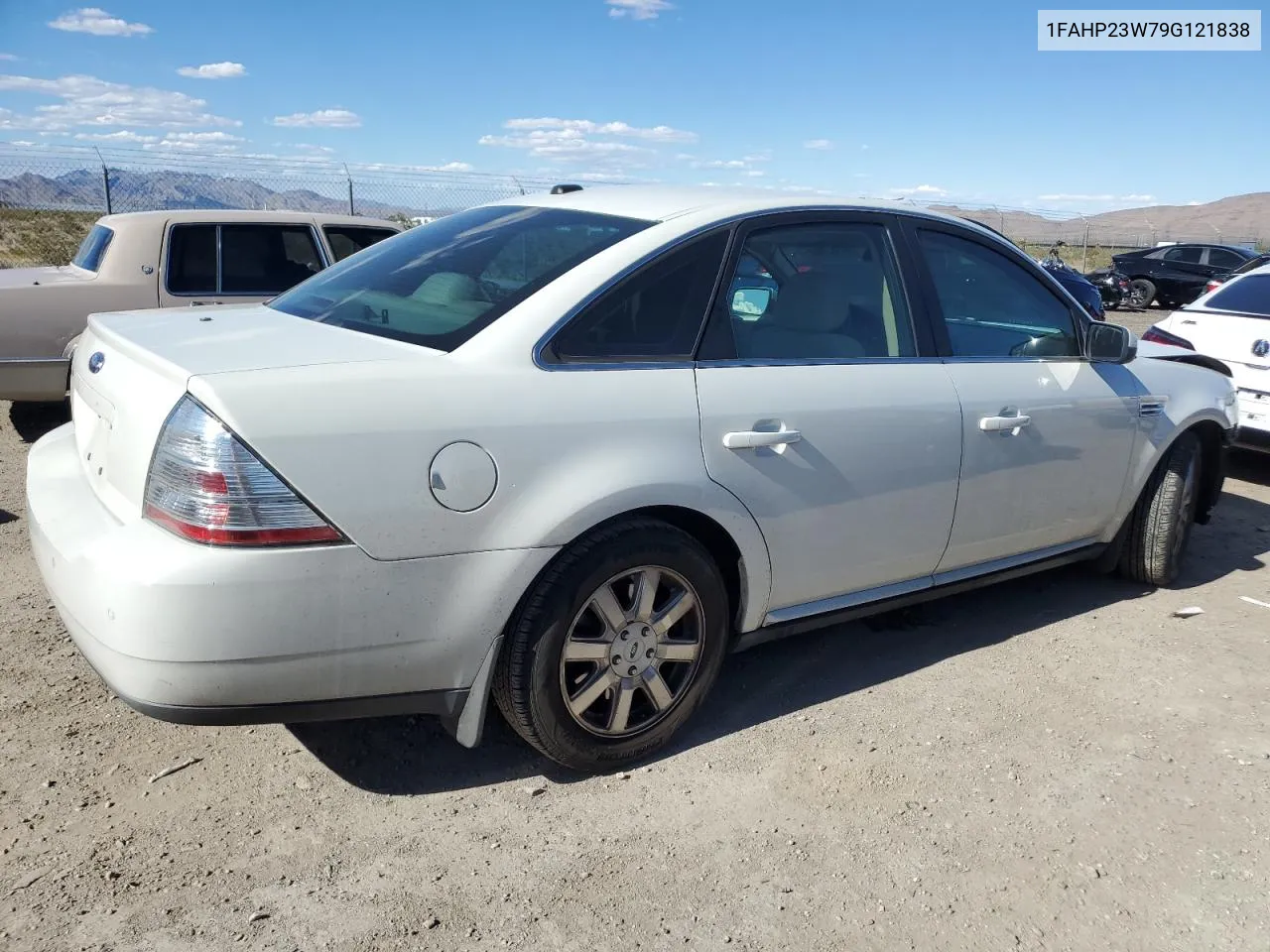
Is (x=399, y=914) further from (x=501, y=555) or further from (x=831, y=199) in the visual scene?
(x=831, y=199)

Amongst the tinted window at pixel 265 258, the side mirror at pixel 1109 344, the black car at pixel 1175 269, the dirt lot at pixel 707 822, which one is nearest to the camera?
the dirt lot at pixel 707 822

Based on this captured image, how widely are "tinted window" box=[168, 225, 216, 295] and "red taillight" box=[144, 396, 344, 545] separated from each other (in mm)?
5239

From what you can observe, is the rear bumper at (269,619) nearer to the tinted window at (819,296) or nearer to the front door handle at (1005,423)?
the tinted window at (819,296)

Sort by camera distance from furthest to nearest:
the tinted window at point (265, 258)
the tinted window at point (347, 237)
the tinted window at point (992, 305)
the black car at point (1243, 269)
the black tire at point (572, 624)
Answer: the black car at point (1243, 269), the tinted window at point (347, 237), the tinted window at point (265, 258), the tinted window at point (992, 305), the black tire at point (572, 624)

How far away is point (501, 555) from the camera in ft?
8.56

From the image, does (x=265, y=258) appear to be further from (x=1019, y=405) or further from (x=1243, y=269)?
(x=1243, y=269)

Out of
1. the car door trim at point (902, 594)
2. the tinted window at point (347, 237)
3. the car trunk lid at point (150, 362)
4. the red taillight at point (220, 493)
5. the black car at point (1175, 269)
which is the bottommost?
the car door trim at point (902, 594)

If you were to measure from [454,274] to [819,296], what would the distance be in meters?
1.19

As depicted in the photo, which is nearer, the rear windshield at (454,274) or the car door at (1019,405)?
the rear windshield at (454,274)

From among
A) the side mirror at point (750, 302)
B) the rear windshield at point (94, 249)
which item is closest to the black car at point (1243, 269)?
the side mirror at point (750, 302)

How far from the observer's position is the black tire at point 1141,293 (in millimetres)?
22875

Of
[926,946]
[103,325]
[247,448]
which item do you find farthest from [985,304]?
[103,325]

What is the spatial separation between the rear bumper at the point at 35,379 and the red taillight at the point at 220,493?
15.5 ft

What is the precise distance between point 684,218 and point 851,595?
138 cm
